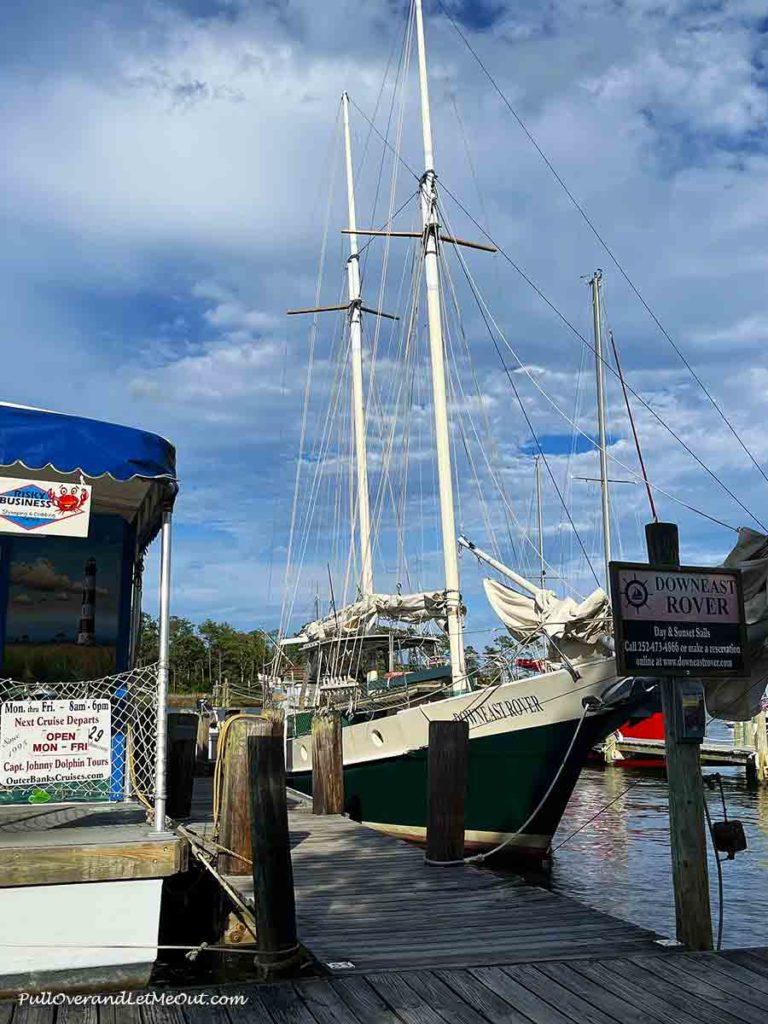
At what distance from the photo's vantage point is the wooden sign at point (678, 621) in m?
6.68

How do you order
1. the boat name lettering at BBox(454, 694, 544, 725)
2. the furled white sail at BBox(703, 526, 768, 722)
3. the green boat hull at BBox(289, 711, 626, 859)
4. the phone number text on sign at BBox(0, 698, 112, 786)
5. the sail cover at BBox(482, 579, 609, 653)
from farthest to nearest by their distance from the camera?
the boat name lettering at BBox(454, 694, 544, 725) < the green boat hull at BBox(289, 711, 626, 859) < the sail cover at BBox(482, 579, 609, 653) < the furled white sail at BBox(703, 526, 768, 722) < the phone number text on sign at BBox(0, 698, 112, 786)

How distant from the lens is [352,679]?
20.9 m

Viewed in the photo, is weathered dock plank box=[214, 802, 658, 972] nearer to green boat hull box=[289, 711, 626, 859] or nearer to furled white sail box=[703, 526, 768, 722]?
furled white sail box=[703, 526, 768, 722]

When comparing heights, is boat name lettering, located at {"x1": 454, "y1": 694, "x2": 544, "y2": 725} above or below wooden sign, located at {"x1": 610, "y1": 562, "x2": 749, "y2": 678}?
below

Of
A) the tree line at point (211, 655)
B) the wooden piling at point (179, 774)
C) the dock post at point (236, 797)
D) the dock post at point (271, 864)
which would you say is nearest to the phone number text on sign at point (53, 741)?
the dock post at point (271, 864)

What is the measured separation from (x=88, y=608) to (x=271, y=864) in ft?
13.0

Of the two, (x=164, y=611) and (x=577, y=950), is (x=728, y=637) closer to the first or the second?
(x=577, y=950)

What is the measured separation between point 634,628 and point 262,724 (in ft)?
13.2

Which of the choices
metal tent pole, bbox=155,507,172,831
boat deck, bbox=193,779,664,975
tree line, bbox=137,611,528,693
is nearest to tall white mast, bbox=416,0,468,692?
boat deck, bbox=193,779,664,975

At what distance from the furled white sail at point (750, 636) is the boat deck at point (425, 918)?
222cm

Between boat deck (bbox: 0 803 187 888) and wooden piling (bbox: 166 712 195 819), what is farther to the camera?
wooden piling (bbox: 166 712 195 819)

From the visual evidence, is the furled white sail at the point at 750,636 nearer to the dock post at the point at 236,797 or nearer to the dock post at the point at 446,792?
the dock post at the point at 446,792

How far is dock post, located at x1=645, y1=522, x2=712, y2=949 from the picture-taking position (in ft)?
21.4

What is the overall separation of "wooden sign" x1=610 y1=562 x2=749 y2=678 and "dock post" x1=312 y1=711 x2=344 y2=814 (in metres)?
7.43
